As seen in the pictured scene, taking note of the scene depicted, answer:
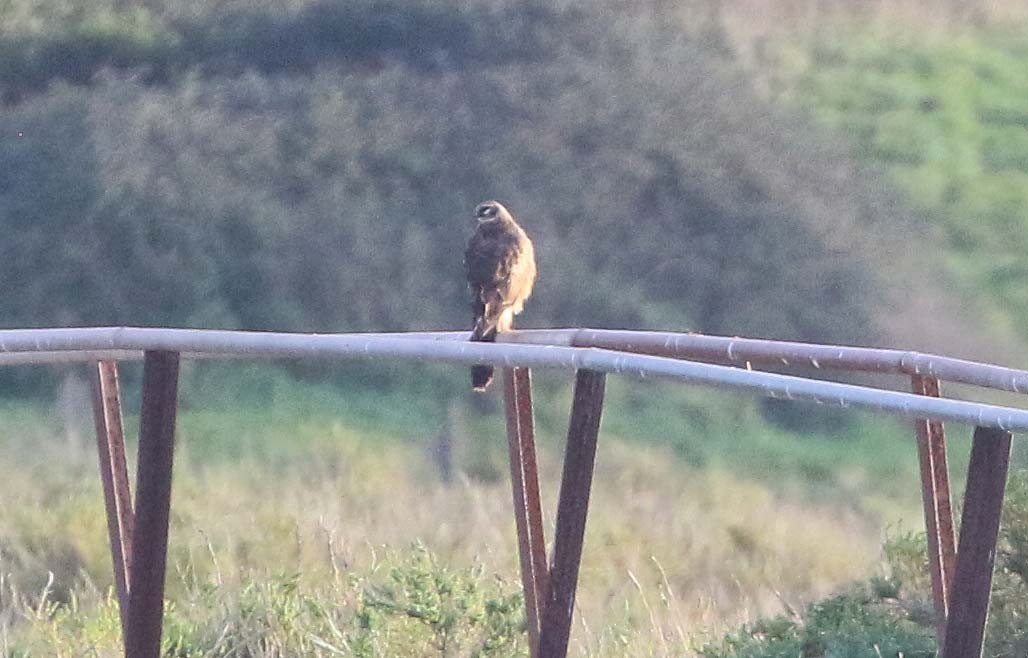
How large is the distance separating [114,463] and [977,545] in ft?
5.86

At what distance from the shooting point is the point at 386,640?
522cm

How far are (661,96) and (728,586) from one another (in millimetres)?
11921

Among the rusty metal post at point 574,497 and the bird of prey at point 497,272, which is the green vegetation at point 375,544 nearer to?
the bird of prey at point 497,272

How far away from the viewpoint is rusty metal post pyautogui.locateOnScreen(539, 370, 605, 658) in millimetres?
3031

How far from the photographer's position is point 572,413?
3.05 metres

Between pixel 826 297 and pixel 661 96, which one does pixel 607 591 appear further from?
pixel 661 96

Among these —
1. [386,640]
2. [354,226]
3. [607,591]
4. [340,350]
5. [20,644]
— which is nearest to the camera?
[340,350]

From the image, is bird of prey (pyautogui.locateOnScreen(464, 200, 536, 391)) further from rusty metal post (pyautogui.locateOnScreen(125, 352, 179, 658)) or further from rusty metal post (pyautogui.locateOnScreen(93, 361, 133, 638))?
rusty metal post (pyautogui.locateOnScreen(125, 352, 179, 658))

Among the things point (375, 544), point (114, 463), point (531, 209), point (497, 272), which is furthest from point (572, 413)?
point (531, 209)

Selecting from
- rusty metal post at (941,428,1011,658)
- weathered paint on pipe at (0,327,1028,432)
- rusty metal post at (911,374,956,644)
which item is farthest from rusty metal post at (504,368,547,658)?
rusty metal post at (941,428,1011,658)

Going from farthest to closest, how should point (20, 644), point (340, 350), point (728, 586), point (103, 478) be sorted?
point (728, 586)
point (20, 644)
point (103, 478)
point (340, 350)

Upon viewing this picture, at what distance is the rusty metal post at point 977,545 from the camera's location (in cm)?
264

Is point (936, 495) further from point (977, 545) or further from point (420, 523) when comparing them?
point (420, 523)

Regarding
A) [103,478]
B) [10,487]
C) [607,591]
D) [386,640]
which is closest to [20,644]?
[386,640]
